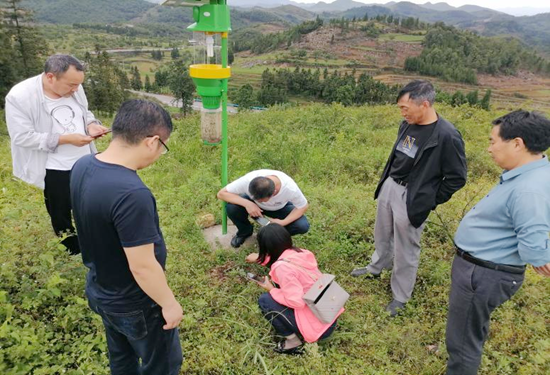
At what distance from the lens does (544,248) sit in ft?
5.95

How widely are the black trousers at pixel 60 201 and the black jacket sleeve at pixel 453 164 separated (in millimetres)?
3141

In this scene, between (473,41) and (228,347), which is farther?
(473,41)

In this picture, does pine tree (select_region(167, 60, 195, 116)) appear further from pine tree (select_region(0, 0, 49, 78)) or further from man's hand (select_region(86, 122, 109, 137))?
pine tree (select_region(0, 0, 49, 78))

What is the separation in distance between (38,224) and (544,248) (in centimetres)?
447

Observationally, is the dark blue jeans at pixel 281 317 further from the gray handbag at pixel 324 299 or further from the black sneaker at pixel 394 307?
the black sneaker at pixel 394 307

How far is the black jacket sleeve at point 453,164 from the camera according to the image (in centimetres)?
267

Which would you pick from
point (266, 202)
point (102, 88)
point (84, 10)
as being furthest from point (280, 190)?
point (84, 10)

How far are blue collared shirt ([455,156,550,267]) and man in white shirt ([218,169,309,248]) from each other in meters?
1.66

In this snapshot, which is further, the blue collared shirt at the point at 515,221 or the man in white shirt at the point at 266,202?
the man in white shirt at the point at 266,202

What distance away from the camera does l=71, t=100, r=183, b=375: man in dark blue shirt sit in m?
1.40

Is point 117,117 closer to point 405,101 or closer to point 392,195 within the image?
point 405,101

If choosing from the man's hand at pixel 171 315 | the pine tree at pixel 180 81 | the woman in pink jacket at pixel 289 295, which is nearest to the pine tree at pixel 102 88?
the pine tree at pixel 180 81

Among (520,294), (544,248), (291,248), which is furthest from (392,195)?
(520,294)

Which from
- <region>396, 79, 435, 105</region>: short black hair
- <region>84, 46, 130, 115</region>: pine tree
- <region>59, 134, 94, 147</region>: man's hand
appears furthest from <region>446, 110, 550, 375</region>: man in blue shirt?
<region>84, 46, 130, 115</region>: pine tree
